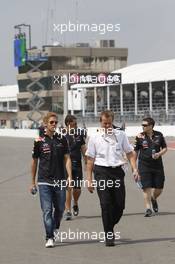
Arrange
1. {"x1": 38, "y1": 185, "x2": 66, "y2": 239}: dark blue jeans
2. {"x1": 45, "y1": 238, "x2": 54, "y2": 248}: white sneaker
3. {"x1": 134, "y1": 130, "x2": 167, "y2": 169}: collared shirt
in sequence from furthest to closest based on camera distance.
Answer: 1. {"x1": 134, "y1": 130, "x2": 167, "y2": 169}: collared shirt
2. {"x1": 38, "y1": 185, "x2": 66, "y2": 239}: dark blue jeans
3. {"x1": 45, "y1": 238, "x2": 54, "y2": 248}: white sneaker

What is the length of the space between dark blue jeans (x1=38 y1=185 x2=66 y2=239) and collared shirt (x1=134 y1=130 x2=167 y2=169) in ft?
9.83

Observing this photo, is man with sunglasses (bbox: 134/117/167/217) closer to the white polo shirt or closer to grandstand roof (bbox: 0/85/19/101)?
the white polo shirt

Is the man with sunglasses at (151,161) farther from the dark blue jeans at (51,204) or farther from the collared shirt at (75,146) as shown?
the dark blue jeans at (51,204)

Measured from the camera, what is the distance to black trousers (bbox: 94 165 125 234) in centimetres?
855

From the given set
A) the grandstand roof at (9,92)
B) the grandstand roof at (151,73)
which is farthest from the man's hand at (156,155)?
the grandstand roof at (9,92)

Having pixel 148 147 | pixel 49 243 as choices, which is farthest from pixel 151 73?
pixel 49 243

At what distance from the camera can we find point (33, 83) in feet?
362

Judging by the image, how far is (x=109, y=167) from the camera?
8.70 meters

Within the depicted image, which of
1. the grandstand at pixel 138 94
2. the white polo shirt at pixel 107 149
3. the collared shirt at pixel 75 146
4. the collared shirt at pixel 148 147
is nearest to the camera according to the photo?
the white polo shirt at pixel 107 149

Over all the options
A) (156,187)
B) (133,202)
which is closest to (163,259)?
(156,187)

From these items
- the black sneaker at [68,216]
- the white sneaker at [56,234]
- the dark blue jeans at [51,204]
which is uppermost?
the dark blue jeans at [51,204]

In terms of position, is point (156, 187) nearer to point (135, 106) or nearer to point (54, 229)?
point (54, 229)

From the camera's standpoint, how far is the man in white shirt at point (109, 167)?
8578 millimetres

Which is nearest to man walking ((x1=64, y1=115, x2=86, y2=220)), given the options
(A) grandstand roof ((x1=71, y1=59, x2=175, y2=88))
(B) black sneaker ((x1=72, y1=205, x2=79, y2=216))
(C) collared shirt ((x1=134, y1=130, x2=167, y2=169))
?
(B) black sneaker ((x1=72, y1=205, x2=79, y2=216))
